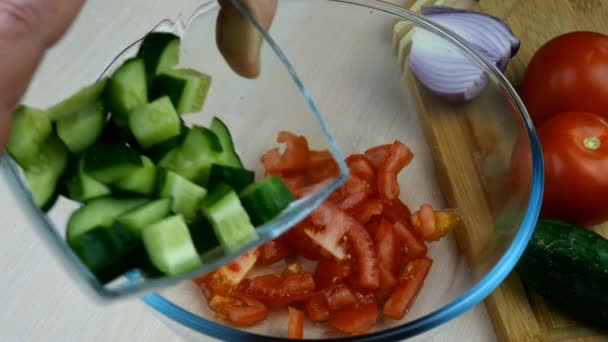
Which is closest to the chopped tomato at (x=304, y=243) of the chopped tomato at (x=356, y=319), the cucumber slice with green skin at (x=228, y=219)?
the chopped tomato at (x=356, y=319)

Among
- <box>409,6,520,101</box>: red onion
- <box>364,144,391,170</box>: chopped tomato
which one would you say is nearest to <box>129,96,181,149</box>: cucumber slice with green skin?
<box>364,144,391,170</box>: chopped tomato

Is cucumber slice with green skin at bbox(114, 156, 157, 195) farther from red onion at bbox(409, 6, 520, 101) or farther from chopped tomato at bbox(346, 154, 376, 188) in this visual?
red onion at bbox(409, 6, 520, 101)

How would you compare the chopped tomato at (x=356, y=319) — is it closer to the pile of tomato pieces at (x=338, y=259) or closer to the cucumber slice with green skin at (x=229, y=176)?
the pile of tomato pieces at (x=338, y=259)

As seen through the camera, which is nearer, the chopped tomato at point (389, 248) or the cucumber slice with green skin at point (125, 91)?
the cucumber slice with green skin at point (125, 91)

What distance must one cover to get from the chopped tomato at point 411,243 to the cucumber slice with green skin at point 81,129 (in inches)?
19.7

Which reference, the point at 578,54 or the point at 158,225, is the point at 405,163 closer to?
the point at 578,54

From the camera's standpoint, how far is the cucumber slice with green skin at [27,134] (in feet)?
2.42

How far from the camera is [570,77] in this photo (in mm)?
1231

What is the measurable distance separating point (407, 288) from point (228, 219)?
0.40m

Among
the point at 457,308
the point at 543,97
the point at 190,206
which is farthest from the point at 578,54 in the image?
the point at 190,206

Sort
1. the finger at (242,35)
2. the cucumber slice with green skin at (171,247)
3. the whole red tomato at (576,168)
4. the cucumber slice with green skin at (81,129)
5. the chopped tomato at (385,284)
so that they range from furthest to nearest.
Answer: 1. the whole red tomato at (576,168)
2. the chopped tomato at (385,284)
3. the finger at (242,35)
4. the cucumber slice with green skin at (81,129)
5. the cucumber slice with green skin at (171,247)

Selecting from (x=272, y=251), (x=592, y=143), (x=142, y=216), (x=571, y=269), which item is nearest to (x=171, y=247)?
(x=142, y=216)

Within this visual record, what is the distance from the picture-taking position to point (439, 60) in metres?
1.17

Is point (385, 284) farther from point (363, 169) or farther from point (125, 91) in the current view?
point (125, 91)
